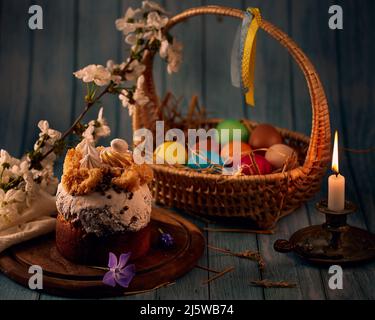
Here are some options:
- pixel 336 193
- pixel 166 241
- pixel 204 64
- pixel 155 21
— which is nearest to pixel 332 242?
pixel 336 193

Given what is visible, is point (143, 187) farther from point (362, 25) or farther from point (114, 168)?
point (362, 25)

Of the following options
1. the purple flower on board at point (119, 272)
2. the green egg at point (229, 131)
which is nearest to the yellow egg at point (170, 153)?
the green egg at point (229, 131)

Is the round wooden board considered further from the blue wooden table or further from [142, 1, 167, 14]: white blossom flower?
the blue wooden table

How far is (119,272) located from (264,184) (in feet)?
1.80

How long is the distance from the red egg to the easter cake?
1.31 feet

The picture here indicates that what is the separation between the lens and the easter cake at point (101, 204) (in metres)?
1.98

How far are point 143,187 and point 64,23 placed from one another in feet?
4.49

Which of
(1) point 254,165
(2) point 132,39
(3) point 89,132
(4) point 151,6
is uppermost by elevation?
(4) point 151,6

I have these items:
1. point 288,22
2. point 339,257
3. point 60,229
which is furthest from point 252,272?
point 288,22

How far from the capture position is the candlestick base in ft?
6.81

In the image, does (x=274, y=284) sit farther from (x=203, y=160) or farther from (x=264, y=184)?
(x=203, y=160)

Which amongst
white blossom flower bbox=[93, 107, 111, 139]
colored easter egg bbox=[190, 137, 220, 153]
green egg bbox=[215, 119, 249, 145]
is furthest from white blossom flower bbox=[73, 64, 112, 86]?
green egg bbox=[215, 119, 249, 145]

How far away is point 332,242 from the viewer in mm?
2135

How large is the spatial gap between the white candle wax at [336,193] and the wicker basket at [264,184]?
245 millimetres
